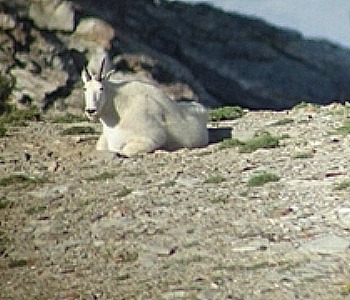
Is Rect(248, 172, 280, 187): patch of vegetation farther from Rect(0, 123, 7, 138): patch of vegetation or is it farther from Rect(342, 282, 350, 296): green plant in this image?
Rect(0, 123, 7, 138): patch of vegetation

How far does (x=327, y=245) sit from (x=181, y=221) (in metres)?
1.94

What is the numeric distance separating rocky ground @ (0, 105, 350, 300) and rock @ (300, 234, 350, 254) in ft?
0.04

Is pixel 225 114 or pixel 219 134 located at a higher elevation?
pixel 225 114

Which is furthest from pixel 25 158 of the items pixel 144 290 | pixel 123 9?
pixel 123 9

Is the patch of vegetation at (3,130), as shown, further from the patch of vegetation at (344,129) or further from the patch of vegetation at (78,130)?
the patch of vegetation at (344,129)

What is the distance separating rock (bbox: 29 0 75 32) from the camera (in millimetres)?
31578

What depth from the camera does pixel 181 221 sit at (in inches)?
411

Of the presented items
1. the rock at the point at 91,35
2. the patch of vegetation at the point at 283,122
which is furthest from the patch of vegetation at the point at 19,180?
the rock at the point at 91,35

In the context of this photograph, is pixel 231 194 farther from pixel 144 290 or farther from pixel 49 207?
pixel 144 290

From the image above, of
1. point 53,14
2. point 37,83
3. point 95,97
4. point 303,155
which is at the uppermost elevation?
point 53,14

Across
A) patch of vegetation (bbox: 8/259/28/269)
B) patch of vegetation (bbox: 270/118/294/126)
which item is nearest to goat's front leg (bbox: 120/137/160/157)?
patch of vegetation (bbox: 270/118/294/126)

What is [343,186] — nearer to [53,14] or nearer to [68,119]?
[68,119]

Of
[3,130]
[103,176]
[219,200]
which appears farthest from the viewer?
[3,130]

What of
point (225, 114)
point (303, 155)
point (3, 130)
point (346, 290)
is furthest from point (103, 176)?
point (225, 114)
